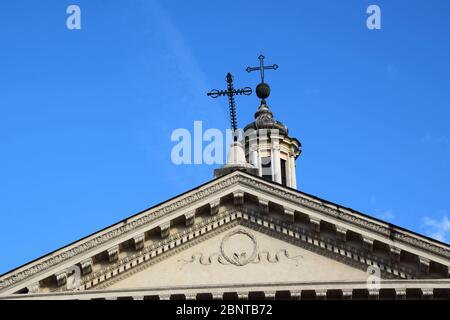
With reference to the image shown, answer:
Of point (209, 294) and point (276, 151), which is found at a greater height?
point (276, 151)

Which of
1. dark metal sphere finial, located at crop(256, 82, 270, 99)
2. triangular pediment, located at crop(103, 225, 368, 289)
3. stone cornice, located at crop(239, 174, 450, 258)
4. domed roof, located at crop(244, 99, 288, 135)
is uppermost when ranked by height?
dark metal sphere finial, located at crop(256, 82, 270, 99)

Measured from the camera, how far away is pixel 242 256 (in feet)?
82.4

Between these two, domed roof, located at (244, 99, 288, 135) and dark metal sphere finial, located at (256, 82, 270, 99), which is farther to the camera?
dark metal sphere finial, located at (256, 82, 270, 99)

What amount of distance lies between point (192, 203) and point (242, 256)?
73.1 inches

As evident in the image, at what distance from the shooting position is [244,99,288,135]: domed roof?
42.5 m

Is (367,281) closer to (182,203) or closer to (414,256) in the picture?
(414,256)

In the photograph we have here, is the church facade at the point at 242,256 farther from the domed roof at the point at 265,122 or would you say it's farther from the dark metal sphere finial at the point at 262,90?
the dark metal sphere finial at the point at 262,90

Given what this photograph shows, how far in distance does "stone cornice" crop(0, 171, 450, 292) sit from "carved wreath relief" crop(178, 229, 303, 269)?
1.24 m

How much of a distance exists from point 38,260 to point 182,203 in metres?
3.85

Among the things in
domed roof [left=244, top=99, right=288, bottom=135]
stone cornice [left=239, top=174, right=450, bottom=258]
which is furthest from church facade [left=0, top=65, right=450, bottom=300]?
domed roof [left=244, top=99, right=288, bottom=135]

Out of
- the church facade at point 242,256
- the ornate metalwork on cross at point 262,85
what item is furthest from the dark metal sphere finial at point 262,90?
the church facade at point 242,256

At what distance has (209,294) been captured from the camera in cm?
2419

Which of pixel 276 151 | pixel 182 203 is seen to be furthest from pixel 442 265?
pixel 276 151

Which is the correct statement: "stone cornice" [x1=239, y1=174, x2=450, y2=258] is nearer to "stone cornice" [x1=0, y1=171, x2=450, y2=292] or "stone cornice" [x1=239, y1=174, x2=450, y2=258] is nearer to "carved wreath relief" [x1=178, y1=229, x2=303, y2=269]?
"stone cornice" [x1=0, y1=171, x2=450, y2=292]
